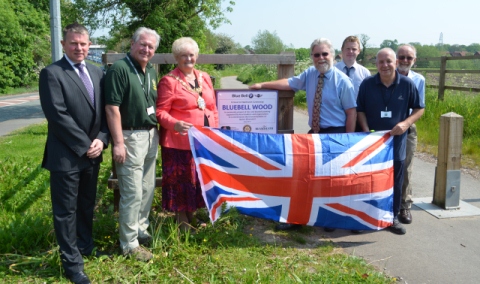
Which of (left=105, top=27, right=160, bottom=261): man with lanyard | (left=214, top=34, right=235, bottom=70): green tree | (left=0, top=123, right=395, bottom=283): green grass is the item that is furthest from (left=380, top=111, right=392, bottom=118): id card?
(left=214, top=34, right=235, bottom=70): green tree

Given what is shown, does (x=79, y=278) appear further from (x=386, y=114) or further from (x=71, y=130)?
(x=386, y=114)

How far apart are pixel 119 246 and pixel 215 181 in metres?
1.14

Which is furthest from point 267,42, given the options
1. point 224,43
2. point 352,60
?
point 352,60

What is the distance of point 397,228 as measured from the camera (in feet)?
16.5

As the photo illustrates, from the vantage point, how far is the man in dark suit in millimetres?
3553

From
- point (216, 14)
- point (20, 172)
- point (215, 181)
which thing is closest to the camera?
point (215, 181)

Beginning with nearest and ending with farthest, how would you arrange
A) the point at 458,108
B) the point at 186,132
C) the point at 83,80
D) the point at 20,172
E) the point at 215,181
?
the point at 83,80, the point at 186,132, the point at 215,181, the point at 20,172, the point at 458,108

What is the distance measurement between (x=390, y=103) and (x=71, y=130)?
327 cm

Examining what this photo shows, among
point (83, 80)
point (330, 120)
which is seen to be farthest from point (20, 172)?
point (330, 120)

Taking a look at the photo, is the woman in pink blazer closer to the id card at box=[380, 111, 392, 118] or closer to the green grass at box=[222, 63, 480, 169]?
the id card at box=[380, 111, 392, 118]

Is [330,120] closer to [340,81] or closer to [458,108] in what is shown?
[340,81]

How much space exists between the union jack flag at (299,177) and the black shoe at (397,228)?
308mm

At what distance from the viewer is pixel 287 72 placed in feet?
17.5

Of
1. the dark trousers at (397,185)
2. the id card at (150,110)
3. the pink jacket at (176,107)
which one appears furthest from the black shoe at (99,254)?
the dark trousers at (397,185)
